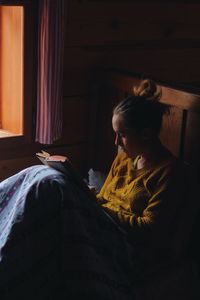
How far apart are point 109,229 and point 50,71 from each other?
37.9 inches

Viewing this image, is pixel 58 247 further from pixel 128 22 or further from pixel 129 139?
pixel 128 22

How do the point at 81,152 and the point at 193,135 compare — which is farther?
the point at 81,152

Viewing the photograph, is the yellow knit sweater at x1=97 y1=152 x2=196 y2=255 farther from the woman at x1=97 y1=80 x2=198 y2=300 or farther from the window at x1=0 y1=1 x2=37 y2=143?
the window at x1=0 y1=1 x2=37 y2=143

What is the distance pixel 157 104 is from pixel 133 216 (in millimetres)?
408

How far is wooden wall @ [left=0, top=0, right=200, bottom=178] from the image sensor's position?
110 inches

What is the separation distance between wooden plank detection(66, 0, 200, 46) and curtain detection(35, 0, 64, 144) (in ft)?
0.45

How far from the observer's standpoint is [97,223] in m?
1.97

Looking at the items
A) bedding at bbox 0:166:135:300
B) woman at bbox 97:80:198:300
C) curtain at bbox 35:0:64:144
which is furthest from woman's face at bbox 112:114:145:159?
curtain at bbox 35:0:64:144

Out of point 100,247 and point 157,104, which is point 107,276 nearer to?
point 100,247

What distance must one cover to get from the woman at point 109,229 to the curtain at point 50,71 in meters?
0.66

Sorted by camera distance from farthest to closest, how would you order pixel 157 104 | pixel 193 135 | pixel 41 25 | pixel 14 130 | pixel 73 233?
pixel 14 130
pixel 41 25
pixel 193 135
pixel 157 104
pixel 73 233

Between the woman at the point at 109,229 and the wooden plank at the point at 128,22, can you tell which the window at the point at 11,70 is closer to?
the wooden plank at the point at 128,22

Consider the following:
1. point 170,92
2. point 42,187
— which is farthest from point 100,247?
point 170,92

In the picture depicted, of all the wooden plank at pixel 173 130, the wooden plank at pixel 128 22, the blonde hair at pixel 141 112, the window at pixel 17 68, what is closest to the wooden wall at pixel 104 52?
the wooden plank at pixel 128 22
